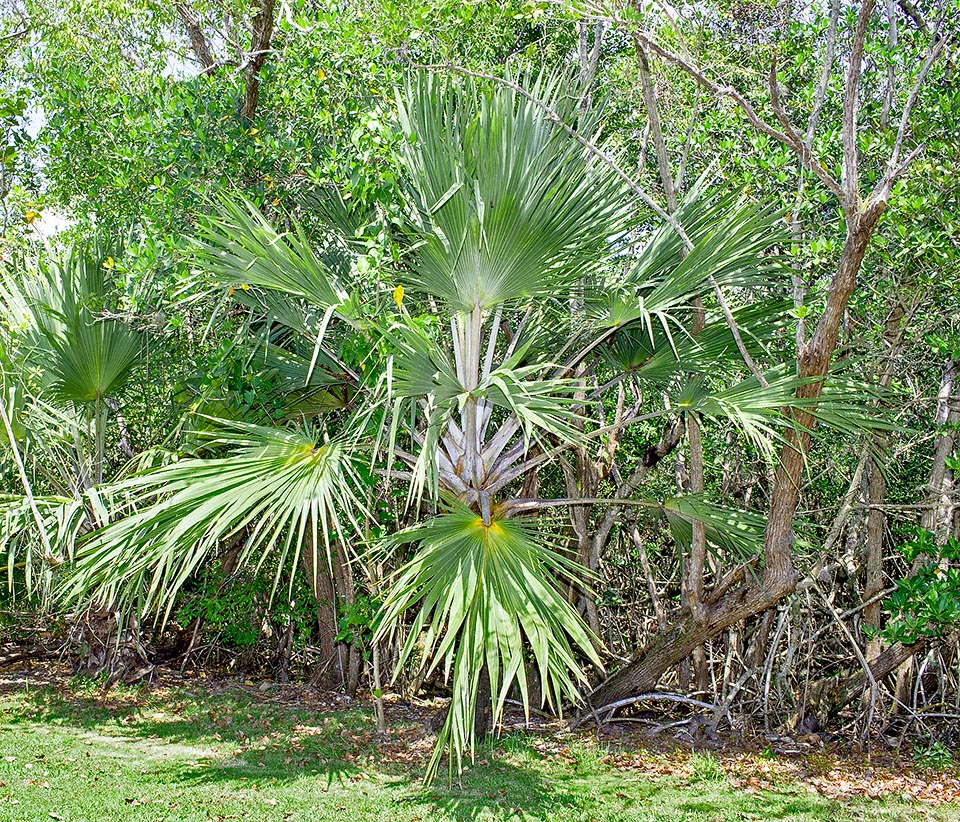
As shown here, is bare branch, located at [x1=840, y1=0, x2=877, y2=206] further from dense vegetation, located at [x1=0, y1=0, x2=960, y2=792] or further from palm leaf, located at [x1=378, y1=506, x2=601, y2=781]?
palm leaf, located at [x1=378, y1=506, x2=601, y2=781]

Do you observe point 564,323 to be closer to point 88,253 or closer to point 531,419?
point 531,419

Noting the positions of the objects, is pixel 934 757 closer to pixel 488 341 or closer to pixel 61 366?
pixel 488 341

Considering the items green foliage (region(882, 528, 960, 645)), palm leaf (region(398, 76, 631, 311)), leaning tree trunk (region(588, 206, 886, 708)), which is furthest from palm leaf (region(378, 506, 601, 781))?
green foliage (region(882, 528, 960, 645))

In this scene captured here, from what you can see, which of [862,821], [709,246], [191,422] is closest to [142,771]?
[191,422]

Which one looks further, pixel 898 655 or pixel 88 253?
pixel 898 655

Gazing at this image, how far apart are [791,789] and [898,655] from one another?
5.15 ft

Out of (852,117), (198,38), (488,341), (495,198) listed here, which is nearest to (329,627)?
(488,341)

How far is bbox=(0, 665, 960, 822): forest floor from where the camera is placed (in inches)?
169

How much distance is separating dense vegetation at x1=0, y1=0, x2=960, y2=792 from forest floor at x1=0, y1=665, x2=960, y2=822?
0.44m

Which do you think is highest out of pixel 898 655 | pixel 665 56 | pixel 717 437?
pixel 665 56

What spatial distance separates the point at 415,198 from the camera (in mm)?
4590

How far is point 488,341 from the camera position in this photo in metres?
5.21

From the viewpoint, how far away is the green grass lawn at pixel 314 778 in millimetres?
4258

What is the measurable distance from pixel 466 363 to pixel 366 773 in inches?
95.2
